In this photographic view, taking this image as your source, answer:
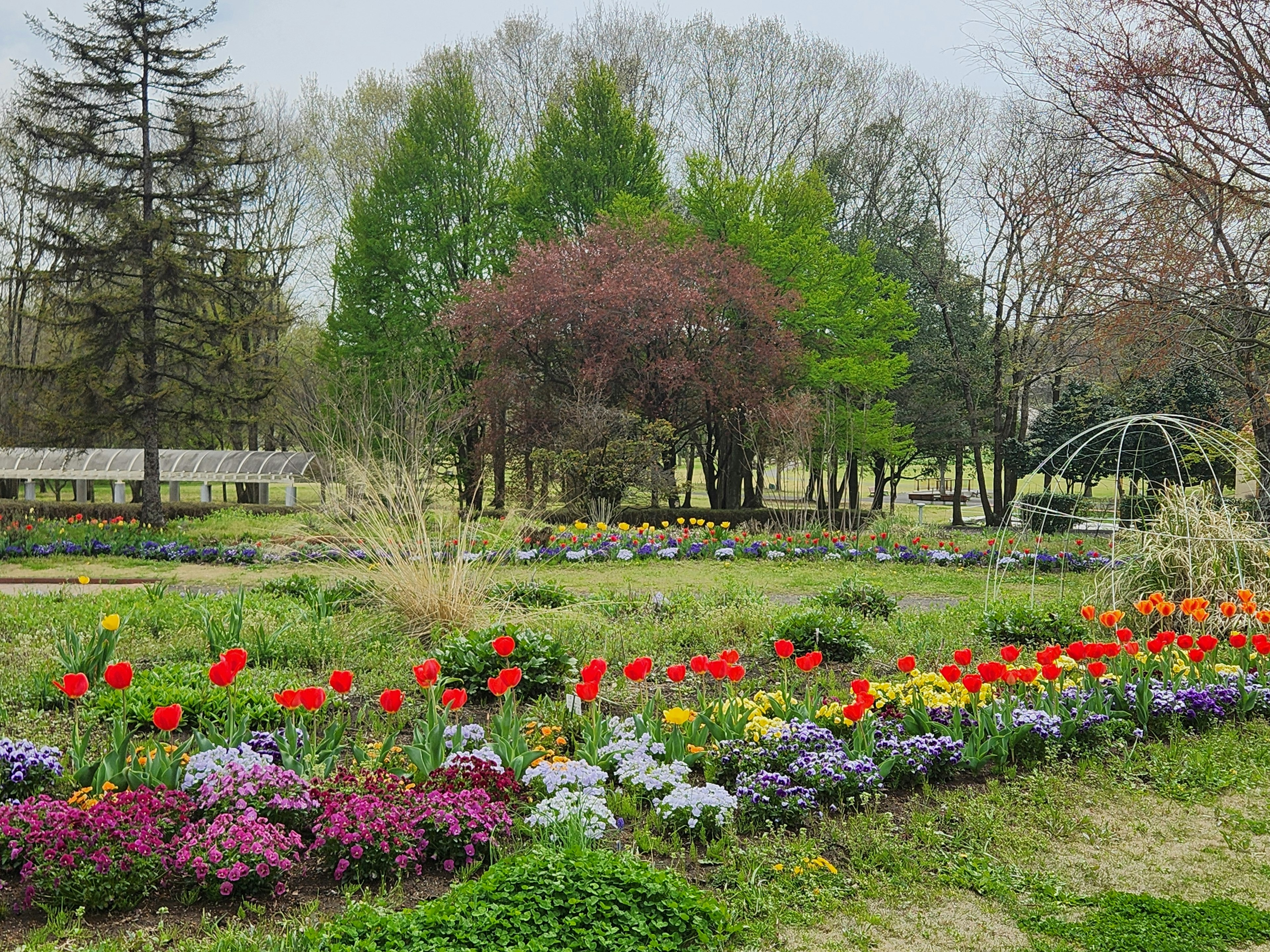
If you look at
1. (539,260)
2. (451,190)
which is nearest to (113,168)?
(539,260)

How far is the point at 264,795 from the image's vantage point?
301cm

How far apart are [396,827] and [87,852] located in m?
0.84

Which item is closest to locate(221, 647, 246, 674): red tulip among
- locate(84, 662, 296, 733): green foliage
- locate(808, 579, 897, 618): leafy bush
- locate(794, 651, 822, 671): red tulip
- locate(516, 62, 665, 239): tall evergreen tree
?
locate(84, 662, 296, 733): green foliage

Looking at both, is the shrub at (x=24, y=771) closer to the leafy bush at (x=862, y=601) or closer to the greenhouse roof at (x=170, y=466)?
the leafy bush at (x=862, y=601)

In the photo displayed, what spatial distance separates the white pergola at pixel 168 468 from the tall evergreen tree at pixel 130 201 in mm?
5996

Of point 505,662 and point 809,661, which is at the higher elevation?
point 809,661

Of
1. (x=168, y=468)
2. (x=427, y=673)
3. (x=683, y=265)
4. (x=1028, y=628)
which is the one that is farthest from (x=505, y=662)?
(x=168, y=468)

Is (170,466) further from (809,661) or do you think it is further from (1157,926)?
(1157,926)

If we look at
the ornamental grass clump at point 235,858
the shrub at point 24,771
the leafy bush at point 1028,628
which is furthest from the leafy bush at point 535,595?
the ornamental grass clump at point 235,858

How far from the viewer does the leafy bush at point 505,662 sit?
490 cm

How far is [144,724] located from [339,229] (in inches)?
899

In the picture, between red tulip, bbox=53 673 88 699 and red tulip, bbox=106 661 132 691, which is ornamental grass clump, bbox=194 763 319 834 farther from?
red tulip, bbox=53 673 88 699

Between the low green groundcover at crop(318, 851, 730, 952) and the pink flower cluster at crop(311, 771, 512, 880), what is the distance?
12.3 inches

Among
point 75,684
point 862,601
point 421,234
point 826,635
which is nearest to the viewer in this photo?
point 75,684
